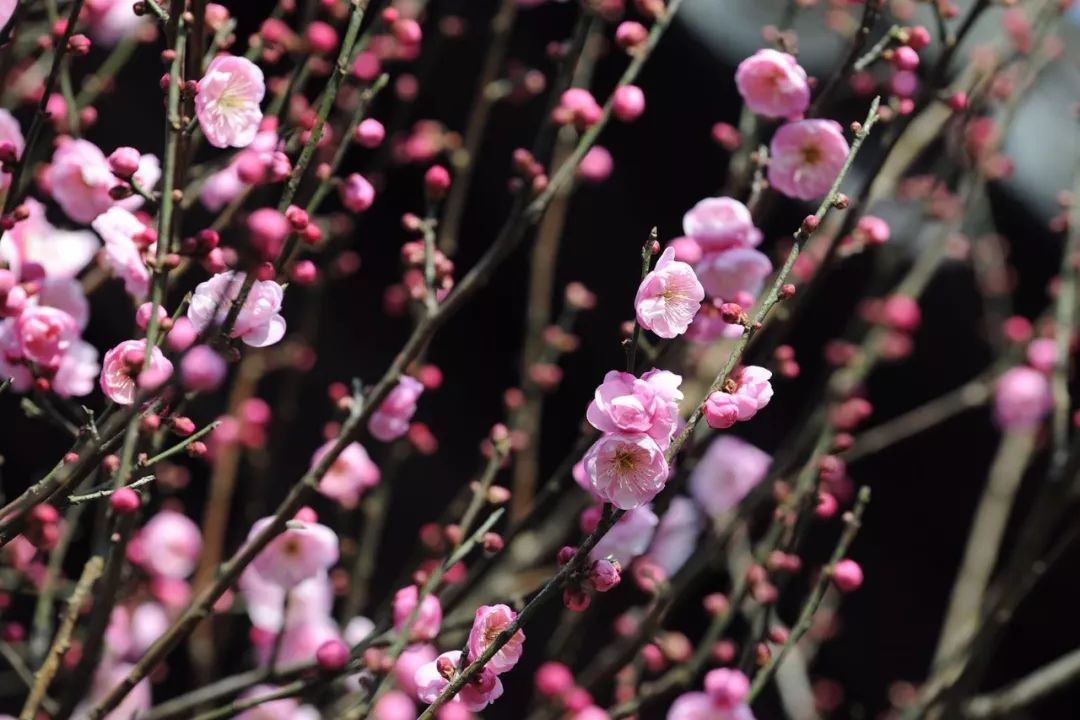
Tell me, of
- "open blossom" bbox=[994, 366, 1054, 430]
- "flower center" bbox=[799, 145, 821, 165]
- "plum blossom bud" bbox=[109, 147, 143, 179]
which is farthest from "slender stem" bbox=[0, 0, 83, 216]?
"open blossom" bbox=[994, 366, 1054, 430]

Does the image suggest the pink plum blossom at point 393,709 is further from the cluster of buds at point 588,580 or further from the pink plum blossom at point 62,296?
the cluster of buds at point 588,580

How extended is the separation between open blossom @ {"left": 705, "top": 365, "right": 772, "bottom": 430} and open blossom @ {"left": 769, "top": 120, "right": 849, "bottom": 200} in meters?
0.47

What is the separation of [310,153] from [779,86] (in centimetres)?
65

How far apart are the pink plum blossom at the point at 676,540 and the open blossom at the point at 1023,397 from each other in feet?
3.12

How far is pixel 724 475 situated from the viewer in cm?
228

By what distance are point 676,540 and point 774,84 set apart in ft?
2.94

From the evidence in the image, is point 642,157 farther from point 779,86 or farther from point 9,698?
point 9,698

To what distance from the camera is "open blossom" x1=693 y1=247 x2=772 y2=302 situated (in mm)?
1442

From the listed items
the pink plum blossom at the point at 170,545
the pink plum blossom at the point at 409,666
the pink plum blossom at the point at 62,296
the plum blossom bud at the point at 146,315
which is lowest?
the pink plum blossom at the point at 170,545

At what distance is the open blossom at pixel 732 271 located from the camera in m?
1.44

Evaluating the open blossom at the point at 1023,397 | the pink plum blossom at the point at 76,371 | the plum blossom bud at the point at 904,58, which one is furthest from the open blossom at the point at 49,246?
the open blossom at the point at 1023,397

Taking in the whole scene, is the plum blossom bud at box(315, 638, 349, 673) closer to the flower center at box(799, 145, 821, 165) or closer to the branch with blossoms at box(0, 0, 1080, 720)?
the branch with blossoms at box(0, 0, 1080, 720)

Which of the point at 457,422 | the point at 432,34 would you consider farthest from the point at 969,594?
the point at 432,34

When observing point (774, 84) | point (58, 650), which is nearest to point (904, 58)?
point (774, 84)
